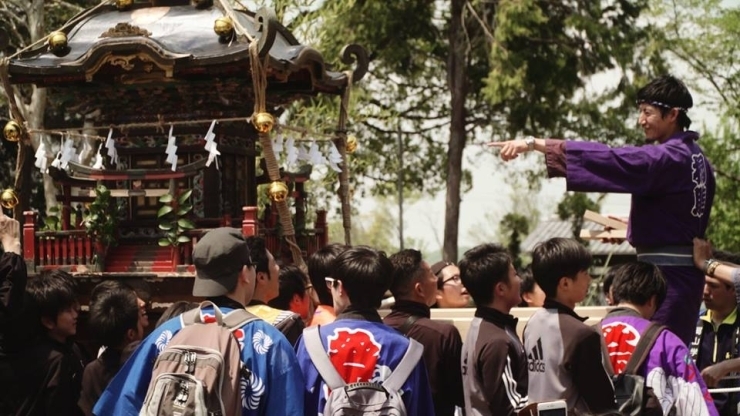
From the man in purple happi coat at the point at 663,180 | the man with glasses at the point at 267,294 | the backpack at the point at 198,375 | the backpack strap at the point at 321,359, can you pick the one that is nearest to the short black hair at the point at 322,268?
the man with glasses at the point at 267,294

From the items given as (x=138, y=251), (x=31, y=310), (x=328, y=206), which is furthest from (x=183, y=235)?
(x=328, y=206)

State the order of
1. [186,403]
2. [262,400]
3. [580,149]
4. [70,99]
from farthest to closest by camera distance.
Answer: [70,99] → [580,149] → [262,400] → [186,403]

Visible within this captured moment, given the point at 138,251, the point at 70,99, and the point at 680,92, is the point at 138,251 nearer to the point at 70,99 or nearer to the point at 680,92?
the point at 70,99

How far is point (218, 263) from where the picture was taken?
436 centimetres

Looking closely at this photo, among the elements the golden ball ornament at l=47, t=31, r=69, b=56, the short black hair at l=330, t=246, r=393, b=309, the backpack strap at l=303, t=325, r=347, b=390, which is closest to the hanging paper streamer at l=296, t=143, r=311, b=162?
the golden ball ornament at l=47, t=31, r=69, b=56

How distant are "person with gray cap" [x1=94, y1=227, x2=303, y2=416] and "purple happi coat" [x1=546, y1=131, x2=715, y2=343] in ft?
5.72

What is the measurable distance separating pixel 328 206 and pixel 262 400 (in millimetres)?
18980

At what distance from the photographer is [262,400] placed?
416 cm

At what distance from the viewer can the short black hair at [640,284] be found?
16.9 feet

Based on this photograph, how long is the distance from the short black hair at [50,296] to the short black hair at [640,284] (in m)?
2.66

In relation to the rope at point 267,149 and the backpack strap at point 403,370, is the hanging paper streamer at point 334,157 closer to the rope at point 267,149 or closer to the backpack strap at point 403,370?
the rope at point 267,149

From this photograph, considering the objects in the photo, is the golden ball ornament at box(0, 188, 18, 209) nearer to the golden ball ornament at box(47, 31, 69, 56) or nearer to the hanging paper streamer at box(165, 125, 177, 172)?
the golden ball ornament at box(47, 31, 69, 56)

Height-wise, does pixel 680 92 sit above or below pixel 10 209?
above

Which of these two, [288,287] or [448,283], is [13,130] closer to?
[288,287]
